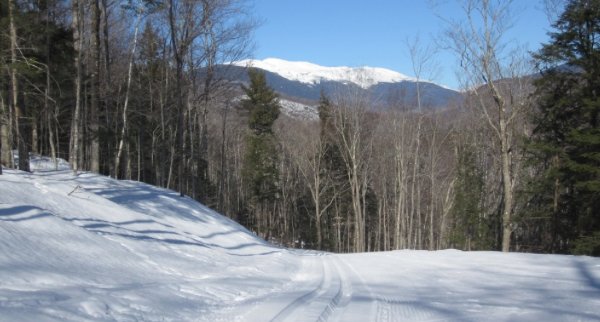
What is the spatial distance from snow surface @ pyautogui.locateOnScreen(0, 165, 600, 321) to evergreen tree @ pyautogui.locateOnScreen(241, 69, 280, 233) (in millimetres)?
25412

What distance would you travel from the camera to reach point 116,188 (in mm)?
14516

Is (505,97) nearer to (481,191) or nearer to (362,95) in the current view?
(362,95)

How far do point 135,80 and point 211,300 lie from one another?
1026 inches

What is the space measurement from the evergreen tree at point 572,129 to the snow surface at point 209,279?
7.41 metres

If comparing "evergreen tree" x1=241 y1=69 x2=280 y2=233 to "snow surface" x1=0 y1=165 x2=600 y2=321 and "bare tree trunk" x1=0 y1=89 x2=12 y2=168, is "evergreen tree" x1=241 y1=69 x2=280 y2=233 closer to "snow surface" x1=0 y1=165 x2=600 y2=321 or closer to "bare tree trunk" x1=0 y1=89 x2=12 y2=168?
"bare tree trunk" x1=0 y1=89 x2=12 y2=168

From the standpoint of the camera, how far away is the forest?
617 inches

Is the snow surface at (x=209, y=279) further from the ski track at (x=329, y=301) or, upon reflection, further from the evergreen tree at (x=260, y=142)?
the evergreen tree at (x=260, y=142)

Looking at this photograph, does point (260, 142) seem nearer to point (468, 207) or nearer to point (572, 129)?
point (468, 207)

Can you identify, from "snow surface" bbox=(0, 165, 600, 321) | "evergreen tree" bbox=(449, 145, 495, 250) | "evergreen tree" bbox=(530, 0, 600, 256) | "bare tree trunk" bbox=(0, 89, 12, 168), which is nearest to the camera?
"snow surface" bbox=(0, 165, 600, 321)

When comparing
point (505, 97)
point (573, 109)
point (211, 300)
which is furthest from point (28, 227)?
point (573, 109)

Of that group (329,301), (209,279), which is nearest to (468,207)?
(209,279)

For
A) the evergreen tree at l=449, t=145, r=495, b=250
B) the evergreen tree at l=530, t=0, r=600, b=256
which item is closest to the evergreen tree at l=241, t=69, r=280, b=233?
the evergreen tree at l=449, t=145, r=495, b=250

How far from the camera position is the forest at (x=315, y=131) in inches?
617

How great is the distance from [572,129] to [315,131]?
22.0 m
